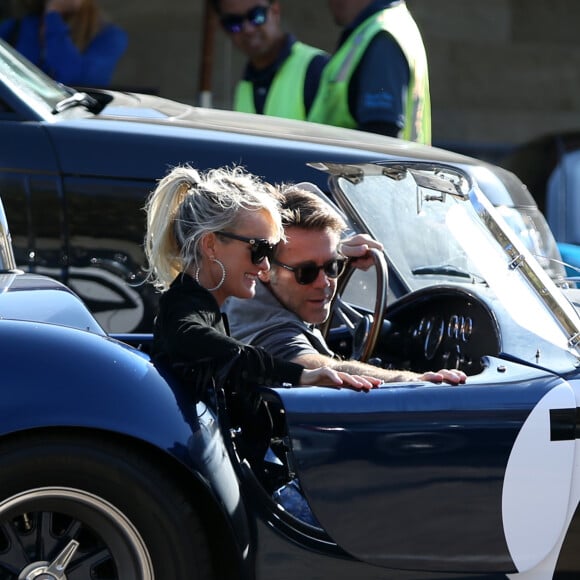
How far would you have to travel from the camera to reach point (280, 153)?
457cm

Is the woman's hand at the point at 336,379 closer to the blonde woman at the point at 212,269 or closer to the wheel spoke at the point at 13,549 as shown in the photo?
the blonde woman at the point at 212,269

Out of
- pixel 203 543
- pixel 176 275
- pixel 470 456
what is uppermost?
pixel 176 275

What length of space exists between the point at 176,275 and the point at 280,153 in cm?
151

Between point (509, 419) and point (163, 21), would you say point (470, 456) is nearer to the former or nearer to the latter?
point (509, 419)

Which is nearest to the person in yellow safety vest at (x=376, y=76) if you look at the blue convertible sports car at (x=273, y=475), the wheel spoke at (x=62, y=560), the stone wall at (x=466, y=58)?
the blue convertible sports car at (x=273, y=475)

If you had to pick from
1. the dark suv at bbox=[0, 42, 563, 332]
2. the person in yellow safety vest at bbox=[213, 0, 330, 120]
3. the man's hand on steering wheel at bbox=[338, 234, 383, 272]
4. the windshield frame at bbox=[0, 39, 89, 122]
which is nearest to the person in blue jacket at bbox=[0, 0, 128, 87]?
the person in yellow safety vest at bbox=[213, 0, 330, 120]

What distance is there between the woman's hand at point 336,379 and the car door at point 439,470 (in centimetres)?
2

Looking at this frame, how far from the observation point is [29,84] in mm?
4891

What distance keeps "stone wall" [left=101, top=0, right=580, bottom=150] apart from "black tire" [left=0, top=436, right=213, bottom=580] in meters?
9.06

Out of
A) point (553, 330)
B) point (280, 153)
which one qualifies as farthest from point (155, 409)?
point (280, 153)

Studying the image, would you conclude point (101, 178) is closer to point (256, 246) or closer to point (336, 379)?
point (256, 246)

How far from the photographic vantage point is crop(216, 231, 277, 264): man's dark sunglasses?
3082 mm

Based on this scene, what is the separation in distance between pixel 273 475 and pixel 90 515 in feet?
1.52

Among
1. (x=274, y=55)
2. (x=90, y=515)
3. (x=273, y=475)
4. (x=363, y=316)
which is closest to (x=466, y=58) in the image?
(x=274, y=55)
